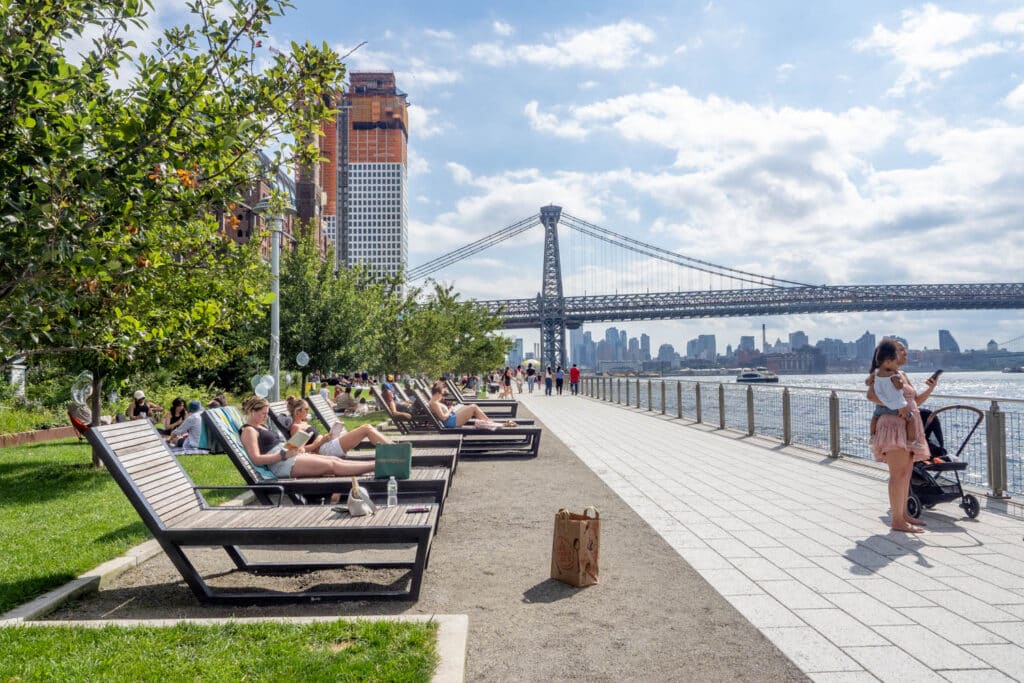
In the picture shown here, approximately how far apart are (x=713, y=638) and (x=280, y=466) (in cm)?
442

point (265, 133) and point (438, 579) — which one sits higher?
point (265, 133)

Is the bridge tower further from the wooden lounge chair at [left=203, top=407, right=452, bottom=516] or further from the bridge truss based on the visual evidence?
the wooden lounge chair at [left=203, top=407, right=452, bottom=516]

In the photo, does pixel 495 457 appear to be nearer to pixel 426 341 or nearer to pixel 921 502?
pixel 921 502

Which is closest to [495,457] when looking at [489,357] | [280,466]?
[280,466]

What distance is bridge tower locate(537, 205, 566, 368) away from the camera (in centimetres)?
6625

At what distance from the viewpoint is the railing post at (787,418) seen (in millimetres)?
13016

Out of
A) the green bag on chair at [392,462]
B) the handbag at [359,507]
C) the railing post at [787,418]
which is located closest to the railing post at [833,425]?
the railing post at [787,418]

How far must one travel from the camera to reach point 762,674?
11.2ft

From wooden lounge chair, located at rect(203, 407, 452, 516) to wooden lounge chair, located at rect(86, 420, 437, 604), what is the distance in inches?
46.3

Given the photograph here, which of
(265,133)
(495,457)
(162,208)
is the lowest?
(495,457)

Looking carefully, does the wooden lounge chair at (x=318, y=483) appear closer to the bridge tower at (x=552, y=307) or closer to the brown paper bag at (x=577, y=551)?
the brown paper bag at (x=577, y=551)

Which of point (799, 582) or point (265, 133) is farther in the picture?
point (799, 582)

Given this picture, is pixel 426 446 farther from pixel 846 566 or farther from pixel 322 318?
pixel 322 318

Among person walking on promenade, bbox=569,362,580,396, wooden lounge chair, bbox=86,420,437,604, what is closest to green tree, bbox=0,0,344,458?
wooden lounge chair, bbox=86,420,437,604
